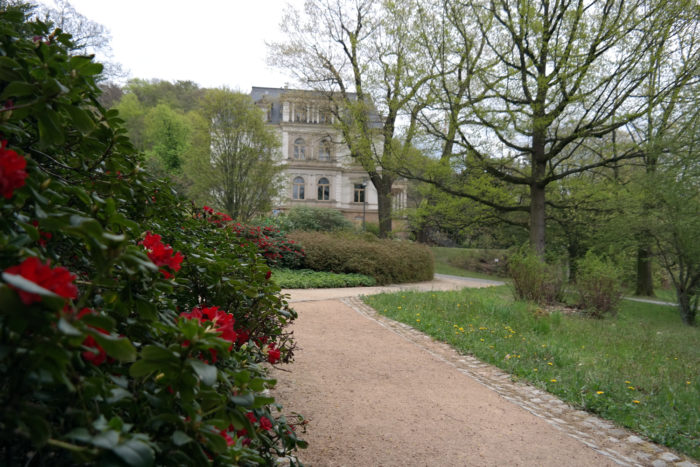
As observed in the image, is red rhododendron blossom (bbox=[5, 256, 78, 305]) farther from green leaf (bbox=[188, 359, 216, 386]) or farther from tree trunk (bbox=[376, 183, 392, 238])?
tree trunk (bbox=[376, 183, 392, 238])

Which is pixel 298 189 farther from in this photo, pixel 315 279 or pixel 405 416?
pixel 405 416

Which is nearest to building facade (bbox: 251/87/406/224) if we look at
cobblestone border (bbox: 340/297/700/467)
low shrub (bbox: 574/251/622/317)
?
low shrub (bbox: 574/251/622/317)

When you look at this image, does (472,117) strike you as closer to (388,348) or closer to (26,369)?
(388,348)

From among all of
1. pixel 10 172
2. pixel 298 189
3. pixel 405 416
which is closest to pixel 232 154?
pixel 405 416

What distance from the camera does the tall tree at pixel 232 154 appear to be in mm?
17672

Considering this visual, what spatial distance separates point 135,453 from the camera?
733 millimetres

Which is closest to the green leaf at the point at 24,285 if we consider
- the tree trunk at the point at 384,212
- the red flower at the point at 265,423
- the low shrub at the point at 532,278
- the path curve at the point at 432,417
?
the red flower at the point at 265,423

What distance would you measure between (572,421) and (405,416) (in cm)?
143

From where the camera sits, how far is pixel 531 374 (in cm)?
452

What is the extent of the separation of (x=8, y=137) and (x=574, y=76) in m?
13.2

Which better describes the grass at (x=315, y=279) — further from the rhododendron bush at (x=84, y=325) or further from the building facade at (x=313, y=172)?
the building facade at (x=313, y=172)

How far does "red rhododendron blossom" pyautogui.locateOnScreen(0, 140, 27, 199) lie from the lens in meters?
0.77

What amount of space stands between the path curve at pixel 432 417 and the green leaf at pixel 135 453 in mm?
2200

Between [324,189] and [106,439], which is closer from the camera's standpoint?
[106,439]
